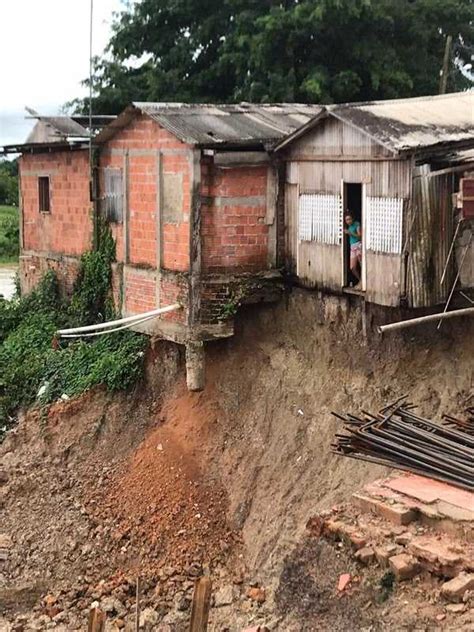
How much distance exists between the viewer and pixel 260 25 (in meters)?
22.2

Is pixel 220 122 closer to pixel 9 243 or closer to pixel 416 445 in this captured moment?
pixel 416 445

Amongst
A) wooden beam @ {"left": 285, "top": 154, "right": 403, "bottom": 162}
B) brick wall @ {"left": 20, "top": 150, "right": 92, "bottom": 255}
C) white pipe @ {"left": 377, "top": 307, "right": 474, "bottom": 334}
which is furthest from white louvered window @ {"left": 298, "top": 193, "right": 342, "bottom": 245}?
brick wall @ {"left": 20, "top": 150, "right": 92, "bottom": 255}

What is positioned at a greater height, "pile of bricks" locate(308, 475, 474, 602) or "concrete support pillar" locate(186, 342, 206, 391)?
"concrete support pillar" locate(186, 342, 206, 391)

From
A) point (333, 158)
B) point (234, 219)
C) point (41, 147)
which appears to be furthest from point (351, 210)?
point (41, 147)

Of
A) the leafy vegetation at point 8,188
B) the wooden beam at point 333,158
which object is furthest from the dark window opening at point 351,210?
the leafy vegetation at point 8,188

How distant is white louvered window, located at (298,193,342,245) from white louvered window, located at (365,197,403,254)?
72 centimetres

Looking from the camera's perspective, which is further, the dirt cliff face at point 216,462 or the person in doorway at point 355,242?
the person in doorway at point 355,242

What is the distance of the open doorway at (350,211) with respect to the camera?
1269 cm

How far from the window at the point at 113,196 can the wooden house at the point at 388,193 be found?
3386 millimetres

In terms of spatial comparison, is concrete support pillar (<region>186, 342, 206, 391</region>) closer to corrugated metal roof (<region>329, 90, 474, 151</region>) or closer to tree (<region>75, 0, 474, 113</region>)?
corrugated metal roof (<region>329, 90, 474, 151</region>)

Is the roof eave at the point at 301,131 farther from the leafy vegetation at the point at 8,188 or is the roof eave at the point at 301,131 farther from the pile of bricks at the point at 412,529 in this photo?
the leafy vegetation at the point at 8,188

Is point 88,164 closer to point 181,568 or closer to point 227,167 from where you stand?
point 227,167

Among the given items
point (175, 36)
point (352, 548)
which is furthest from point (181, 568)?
point (175, 36)

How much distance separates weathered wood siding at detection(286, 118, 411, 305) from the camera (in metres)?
11.8
